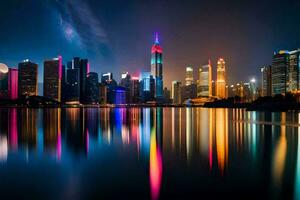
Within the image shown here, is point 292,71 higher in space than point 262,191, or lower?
higher

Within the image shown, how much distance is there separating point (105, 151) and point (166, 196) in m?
7.97

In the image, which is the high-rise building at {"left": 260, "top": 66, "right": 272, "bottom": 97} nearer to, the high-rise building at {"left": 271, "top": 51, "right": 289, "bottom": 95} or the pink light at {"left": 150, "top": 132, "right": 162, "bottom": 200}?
the high-rise building at {"left": 271, "top": 51, "right": 289, "bottom": 95}

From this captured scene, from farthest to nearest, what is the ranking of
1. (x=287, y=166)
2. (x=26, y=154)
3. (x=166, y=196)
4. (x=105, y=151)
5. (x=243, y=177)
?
(x=105, y=151), (x=26, y=154), (x=287, y=166), (x=243, y=177), (x=166, y=196)

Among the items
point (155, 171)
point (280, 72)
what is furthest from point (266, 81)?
point (155, 171)

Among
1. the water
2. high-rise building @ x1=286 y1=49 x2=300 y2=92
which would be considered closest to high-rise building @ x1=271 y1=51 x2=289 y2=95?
high-rise building @ x1=286 y1=49 x2=300 y2=92

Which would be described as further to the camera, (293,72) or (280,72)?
(280,72)

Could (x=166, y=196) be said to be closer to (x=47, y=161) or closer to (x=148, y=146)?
(x=47, y=161)

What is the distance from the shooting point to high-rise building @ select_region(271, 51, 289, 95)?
153 metres

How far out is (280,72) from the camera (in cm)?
15612

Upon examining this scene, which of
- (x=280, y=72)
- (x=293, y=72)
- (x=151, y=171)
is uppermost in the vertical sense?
(x=280, y=72)

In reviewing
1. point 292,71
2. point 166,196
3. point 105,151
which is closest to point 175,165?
point 166,196

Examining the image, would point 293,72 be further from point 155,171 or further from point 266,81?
point 155,171

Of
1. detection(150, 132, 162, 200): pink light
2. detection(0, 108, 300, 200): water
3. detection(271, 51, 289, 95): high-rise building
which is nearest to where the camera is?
detection(0, 108, 300, 200): water

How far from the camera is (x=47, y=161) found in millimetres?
12648
